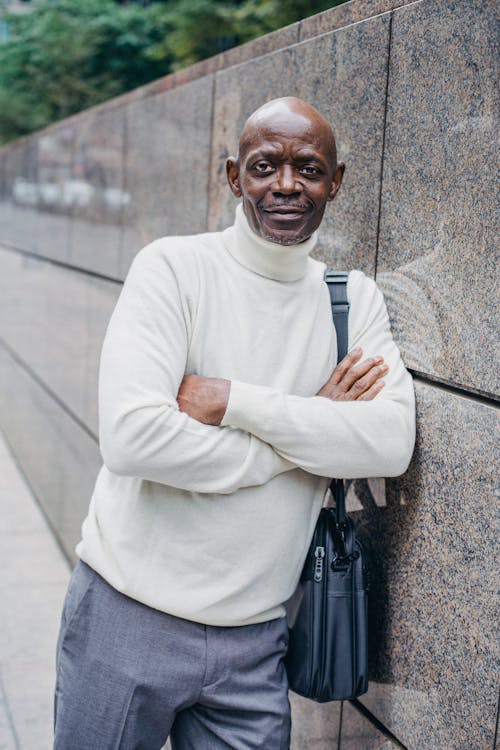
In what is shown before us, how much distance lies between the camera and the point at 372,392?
2549 mm

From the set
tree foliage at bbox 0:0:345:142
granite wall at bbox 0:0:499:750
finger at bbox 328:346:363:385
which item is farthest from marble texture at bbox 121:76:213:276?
tree foliage at bbox 0:0:345:142

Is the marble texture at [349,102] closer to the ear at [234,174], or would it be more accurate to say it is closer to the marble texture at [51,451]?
the ear at [234,174]

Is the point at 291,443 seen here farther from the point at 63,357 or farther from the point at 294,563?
the point at 63,357

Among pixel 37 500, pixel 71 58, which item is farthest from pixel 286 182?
pixel 71 58

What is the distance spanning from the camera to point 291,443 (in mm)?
2414

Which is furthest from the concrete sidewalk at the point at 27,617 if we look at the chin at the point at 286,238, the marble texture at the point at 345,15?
the marble texture at the point at 345,15

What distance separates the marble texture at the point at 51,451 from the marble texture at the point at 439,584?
305 cm

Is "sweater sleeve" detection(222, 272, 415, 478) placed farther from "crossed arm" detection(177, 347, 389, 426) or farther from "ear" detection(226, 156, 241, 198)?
"ear" detection(226, 156, 241, 198)

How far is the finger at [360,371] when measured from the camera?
8.39ft

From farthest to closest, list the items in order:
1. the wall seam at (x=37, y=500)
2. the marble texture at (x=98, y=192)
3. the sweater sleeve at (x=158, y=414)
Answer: the wall seam at (x=37, y=500) → the marble texture at (x=98, y=192) → the sweater sleeve at (x=158, y=414)

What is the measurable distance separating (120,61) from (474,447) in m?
18.8

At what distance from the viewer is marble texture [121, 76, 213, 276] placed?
445 centimetres

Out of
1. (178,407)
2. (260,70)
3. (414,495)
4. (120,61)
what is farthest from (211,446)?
(120,61)

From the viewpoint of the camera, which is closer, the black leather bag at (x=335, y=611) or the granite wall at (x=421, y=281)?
the granite wall at (x=421, y=281)
